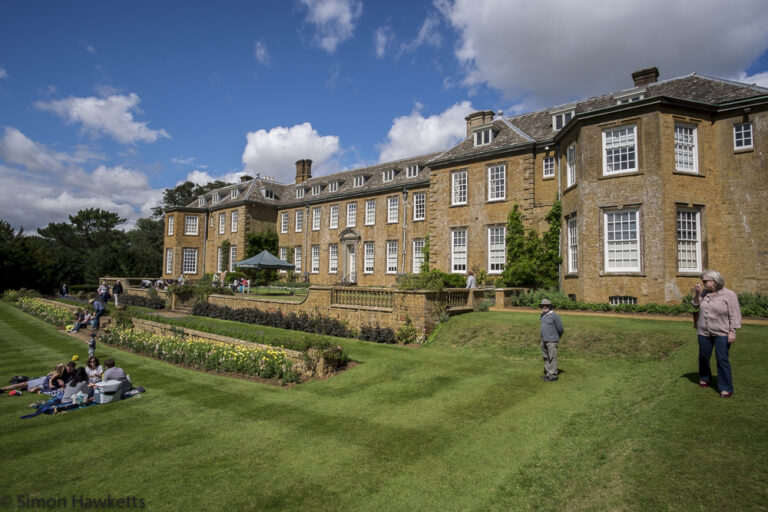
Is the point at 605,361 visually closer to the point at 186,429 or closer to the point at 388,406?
the point at 388,406

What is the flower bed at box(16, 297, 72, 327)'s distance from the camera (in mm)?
21000

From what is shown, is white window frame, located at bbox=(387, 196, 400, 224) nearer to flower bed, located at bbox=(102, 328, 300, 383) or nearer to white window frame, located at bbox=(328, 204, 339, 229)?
white window frame, located at bbox=(328, 204, 339, 229)

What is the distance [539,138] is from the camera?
22.7 metres

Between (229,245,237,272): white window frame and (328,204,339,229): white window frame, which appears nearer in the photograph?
(328,204,339,229): white window frame

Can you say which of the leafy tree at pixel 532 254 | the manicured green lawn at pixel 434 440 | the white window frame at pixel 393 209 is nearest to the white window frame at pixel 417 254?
the white window frame at pixel 393 209

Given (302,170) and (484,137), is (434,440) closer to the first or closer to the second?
(484,137)

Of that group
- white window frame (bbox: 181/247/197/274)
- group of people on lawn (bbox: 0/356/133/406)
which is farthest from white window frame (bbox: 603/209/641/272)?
white window frame (bbox: 181/247/197/274)

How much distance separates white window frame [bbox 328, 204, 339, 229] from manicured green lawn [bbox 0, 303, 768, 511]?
1068 inches

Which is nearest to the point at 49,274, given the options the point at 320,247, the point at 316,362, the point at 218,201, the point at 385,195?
the point at 218,201

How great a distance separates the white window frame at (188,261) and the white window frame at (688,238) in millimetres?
42968

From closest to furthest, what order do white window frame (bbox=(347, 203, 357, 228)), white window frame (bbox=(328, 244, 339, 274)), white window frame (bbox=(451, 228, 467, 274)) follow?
white window frame (bbox=(451, 228, 467, 274))
white window frame (bbox=(347, 203, 357, 228))
white window frame (bbox=(328, 244, 339, 274))

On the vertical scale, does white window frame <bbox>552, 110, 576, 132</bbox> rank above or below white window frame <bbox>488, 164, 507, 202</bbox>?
above

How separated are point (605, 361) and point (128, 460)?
9.77m

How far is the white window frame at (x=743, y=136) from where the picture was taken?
16688 millimetres
